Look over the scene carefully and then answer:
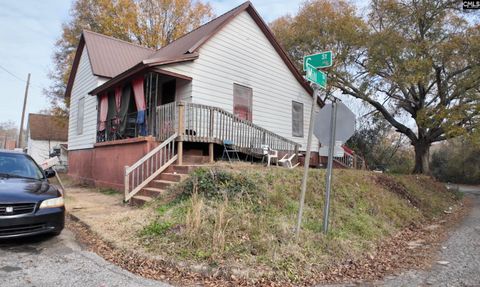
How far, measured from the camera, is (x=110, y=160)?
1342cm

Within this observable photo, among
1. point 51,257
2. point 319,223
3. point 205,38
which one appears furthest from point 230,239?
point 205,38

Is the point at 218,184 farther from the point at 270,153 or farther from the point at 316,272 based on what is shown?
the point at 270,153

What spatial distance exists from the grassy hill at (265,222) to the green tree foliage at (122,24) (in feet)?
79.5

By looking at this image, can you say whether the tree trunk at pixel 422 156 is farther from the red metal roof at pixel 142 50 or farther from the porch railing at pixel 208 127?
the porch railing at pixel 208 127

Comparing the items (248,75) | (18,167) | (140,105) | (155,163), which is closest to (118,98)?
(140,105)

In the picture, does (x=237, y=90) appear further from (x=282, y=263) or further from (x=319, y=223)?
(x=282, y=263)

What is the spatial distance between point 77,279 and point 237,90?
1080 centimetres

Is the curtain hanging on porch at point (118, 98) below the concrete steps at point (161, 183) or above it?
above

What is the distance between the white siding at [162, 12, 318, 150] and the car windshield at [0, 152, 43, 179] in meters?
5.75

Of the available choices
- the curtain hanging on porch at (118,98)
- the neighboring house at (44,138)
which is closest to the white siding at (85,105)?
the curtain hanging on porch at (118,98)

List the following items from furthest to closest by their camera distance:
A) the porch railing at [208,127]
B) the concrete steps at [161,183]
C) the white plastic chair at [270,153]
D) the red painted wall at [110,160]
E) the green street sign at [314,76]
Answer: the white plastic chair at [270,153] → the red painted wall at [110,160] → the porch railing at [208,127] → the concrete steps at [161,183] → the green street sign at [314,76]

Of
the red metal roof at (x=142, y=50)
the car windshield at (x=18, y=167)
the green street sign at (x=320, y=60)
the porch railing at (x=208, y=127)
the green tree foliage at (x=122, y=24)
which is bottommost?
the car windshield at (x=18, y=167)

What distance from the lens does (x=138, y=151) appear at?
1149cm

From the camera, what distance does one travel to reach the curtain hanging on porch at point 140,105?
12.6 m
